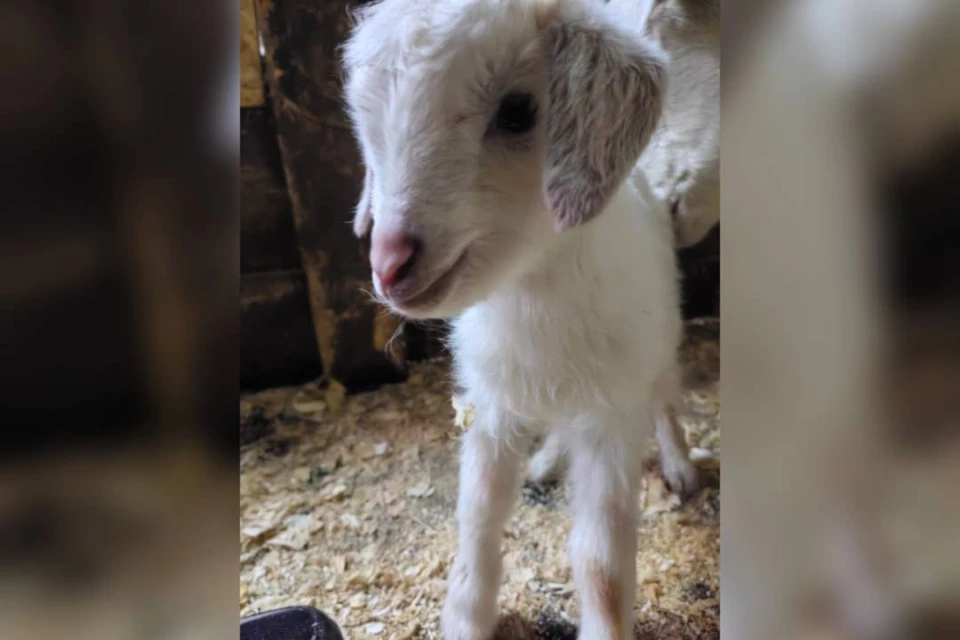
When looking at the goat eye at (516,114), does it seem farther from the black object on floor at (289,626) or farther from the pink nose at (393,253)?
the black object on floor at (289,626)

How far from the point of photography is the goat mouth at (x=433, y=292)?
0.81 metres

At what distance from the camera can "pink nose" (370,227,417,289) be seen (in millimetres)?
774

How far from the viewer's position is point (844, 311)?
1.22 feet

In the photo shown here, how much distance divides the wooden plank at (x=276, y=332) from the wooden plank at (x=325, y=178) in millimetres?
70

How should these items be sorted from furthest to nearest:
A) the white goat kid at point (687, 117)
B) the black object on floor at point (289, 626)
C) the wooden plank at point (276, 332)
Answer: the wooden plank at point (276, 332)
the white goat kid at point (687, 117)
the black object on floor at point (289, 626)

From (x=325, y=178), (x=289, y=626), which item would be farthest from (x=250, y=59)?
(x=289, y=626)

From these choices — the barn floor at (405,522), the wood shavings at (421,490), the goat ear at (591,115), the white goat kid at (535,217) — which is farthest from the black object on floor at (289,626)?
the goat ear at (591,115)

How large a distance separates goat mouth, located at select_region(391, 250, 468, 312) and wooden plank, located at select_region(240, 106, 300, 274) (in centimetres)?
98

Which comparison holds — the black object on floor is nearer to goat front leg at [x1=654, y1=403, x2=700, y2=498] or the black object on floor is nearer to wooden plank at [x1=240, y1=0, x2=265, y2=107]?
goat front leg at [x1=654, y1=403, x2=700, y2=498]

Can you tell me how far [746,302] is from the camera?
454mm

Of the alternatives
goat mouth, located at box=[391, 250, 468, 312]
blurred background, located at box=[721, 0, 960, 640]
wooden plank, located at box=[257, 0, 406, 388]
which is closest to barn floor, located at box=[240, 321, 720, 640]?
wooden plank, located at box=[257, 0, 406, 388]

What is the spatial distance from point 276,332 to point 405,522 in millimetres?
658

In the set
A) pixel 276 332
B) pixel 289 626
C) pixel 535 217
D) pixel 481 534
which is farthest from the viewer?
pixel 276 332

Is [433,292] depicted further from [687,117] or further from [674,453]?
[674,453]
